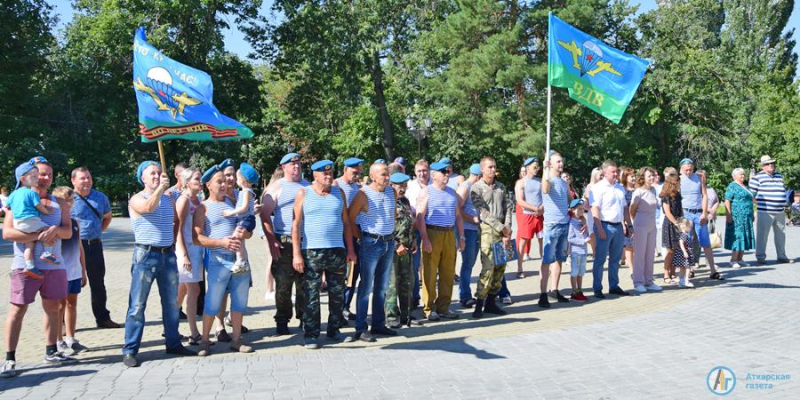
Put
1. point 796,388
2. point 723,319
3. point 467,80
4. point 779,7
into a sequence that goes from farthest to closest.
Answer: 1. point 779,7
2. point 467,80
3. point 723,319
4. point 796,388

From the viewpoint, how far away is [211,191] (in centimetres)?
714

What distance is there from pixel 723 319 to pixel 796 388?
111 inches

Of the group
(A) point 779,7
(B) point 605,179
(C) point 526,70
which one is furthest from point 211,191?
(A) point 779,7

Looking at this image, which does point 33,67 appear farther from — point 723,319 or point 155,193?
point 723,319

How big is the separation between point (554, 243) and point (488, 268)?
4.04 ft

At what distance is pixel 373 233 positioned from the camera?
765 centimetres

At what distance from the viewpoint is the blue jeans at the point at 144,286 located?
661 centimetres

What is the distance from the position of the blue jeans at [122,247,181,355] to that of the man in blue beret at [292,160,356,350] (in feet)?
3.98

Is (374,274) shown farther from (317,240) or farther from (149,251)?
(149,251)

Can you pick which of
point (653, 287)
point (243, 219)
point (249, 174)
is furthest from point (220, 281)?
point (653, 287)

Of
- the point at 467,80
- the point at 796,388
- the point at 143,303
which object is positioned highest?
the point at 467,80

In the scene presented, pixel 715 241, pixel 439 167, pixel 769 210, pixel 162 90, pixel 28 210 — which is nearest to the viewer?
pixel 28 210

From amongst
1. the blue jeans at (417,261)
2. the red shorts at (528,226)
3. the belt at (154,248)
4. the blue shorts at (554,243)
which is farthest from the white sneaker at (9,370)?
the red shorts at (528,226)

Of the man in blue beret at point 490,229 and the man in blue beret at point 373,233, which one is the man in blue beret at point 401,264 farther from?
the man in blue beret at point 490,229
